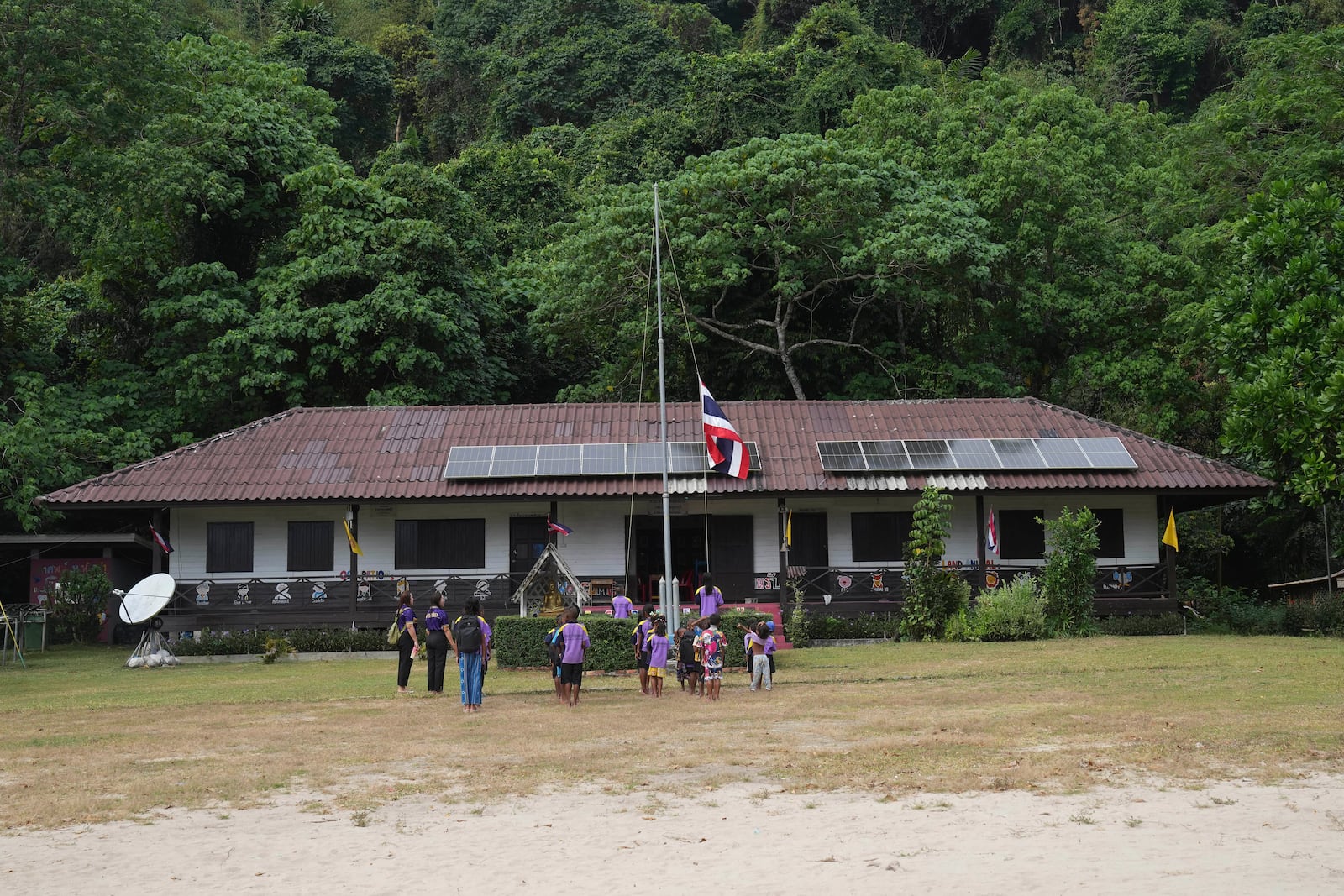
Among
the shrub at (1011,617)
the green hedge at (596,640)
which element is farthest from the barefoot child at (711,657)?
the shrub at (1011,617)

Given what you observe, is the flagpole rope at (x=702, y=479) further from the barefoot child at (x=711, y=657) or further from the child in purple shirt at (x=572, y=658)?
the child in purple shirt at (x=572, y=658)

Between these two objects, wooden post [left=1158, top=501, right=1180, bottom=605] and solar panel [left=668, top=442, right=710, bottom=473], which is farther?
wooden post [left=1158, top=501, right=1180, bottom=605]

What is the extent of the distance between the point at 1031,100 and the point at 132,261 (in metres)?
26.2

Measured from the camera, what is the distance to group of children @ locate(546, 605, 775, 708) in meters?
16.3

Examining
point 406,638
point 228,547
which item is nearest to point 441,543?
point 228,547

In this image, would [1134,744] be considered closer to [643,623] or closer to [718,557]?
[643,623]

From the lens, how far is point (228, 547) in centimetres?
2795

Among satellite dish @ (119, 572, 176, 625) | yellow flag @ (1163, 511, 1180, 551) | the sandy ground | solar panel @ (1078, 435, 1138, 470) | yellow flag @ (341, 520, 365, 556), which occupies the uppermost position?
solar panel @ (1078, 435, 1138, 470)

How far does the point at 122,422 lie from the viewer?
33031mm

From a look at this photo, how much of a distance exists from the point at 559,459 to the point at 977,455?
8.77 m

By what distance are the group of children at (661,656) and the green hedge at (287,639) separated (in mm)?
9165

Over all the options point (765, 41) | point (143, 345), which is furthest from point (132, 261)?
point (765, 41)

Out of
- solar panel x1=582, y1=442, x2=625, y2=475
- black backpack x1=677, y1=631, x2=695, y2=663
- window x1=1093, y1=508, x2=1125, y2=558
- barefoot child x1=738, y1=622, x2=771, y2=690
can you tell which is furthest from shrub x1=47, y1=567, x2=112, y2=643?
window x1=1093, y1=508, x2=1125, y2=558

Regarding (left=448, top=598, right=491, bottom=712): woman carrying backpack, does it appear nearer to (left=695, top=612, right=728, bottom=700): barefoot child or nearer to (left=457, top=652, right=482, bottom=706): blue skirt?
(left=457, top=652, right=482, bottom=706): blue skirt
